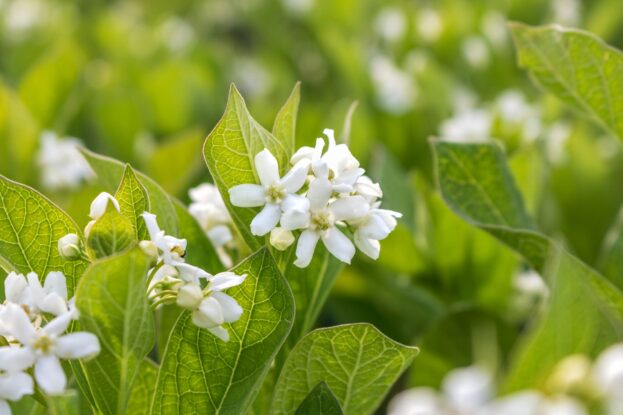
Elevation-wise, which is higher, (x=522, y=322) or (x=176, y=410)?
(x=176, y=410)

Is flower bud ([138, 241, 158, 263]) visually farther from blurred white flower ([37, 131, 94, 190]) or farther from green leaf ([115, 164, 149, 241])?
blurred white flower ([37, 131, 94, 190])

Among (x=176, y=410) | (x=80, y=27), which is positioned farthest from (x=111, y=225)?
(x=80, y=27)

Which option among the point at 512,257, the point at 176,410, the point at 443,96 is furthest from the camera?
the point at 443,96

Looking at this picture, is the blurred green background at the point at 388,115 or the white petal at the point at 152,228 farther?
the blurred green background at the point at 388,115

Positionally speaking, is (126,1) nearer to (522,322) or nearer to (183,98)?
(183,98)

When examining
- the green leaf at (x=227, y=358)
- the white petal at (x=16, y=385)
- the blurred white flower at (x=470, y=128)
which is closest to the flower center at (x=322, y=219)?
the green leaf at (x=227, y=358)

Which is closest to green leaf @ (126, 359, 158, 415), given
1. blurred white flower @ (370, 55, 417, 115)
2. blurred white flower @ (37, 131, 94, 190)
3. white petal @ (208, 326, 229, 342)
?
→ white petal @ (208, 326, 229, 342)

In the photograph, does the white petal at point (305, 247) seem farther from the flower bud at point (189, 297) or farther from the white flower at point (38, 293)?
the white flower at point (38, 293)
